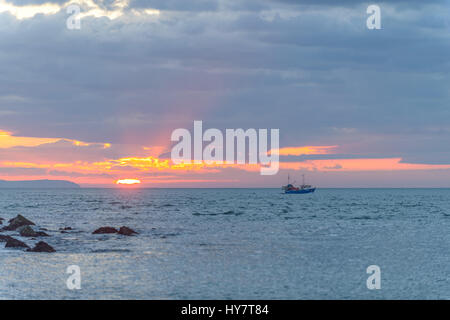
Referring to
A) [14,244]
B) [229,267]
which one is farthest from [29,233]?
[229,267]

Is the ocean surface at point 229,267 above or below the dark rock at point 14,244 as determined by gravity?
below

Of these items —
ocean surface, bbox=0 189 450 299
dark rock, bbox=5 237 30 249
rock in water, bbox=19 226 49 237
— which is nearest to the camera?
ocean surface, bbox=0 189 450 299

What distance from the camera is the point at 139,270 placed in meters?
30.4

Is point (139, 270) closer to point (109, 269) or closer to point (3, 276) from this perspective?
point (109, 269)

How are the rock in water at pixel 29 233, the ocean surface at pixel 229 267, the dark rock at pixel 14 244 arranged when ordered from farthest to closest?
the rock in water at pixel 29 233, the dark rock at pixel 14 244, the ocean surface at pixel 229 267

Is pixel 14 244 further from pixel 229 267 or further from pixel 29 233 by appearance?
pixel 229 267

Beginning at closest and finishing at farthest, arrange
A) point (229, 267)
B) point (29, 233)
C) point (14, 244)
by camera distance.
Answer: point (229, 267), point (14, 244), point (29, 233)

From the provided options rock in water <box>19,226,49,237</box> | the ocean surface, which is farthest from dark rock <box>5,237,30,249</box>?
rock in water <box>19,226,49,237</box>

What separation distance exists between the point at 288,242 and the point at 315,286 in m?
20.3

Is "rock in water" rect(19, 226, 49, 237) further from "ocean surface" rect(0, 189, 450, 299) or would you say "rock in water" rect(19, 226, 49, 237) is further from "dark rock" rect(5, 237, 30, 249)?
"dark rock" rect(5, 237, 30, 249)

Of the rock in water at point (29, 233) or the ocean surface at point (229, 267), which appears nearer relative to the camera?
the ocean surface at point (229, 267)

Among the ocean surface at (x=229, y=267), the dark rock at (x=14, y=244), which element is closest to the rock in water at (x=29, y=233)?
the ocean surface at (x=229, y=267)

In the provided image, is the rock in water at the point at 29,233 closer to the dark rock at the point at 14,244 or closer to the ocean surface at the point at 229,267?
the ocean surface at the point at 229,267
